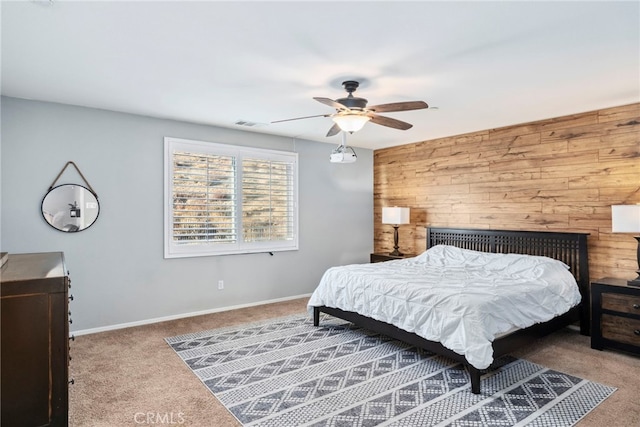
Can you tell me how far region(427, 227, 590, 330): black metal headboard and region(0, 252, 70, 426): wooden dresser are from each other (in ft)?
15.8

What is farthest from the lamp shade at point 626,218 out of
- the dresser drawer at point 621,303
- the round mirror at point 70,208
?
the round mirror at point 70,208

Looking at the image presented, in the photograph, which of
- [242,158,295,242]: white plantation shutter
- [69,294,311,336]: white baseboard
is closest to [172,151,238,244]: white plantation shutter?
[242,158,295,242]: white plantation shutter

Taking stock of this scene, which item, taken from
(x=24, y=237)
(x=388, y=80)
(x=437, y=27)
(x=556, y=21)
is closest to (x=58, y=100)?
(x=24, y=237)

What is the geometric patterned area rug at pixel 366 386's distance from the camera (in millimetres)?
2508

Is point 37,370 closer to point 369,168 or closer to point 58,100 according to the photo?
point 58,100

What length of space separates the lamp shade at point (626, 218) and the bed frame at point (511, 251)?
0.54m

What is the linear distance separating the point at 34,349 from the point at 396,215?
4975 millimetres

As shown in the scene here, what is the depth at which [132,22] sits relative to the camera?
93.1 inches

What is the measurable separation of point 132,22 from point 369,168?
5.09 m

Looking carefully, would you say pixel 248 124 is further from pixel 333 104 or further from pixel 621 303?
pixel 621 303

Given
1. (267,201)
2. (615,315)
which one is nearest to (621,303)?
(615,315)

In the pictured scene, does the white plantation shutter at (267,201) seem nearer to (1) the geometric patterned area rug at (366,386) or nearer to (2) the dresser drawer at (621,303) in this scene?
(1) the geometric patterned area rug at (366,386)

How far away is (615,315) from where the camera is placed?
11.8 ft

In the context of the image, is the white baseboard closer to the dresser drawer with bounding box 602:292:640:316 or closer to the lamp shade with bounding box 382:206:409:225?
the lamp shade with bounding box 382:206:409:225
